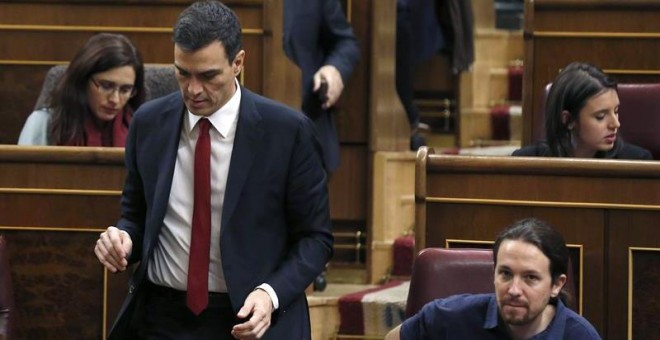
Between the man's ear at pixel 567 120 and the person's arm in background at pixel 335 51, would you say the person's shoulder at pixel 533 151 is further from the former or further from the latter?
the person's arm in background at pixel 335 51

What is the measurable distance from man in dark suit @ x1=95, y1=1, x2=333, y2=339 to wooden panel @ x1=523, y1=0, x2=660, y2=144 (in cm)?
144

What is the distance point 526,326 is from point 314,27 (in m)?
1.70

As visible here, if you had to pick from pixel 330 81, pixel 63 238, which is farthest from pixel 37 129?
pixel 330 81

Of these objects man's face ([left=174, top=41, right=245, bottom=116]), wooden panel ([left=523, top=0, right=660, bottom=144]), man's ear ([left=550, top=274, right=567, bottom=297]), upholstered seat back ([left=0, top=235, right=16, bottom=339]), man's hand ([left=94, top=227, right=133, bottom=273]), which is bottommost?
upholstered seat back ([left=0, top=235, right=16, bottom=339])

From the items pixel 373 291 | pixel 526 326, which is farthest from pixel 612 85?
pixel 526 326

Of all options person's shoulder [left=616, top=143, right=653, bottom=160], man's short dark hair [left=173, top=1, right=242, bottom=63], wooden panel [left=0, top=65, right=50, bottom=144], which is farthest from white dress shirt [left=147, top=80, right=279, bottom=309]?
wooden panel [left=0, top=65, right=50, bottom=144]

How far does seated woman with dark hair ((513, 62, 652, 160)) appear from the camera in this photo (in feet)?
10.4

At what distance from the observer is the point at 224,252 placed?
223 cm

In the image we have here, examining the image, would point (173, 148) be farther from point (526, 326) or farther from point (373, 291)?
point (373, 291)

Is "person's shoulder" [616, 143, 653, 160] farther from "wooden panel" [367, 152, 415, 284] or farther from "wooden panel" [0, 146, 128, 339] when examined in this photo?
"wooden panel" [0, 146, 128, 339]

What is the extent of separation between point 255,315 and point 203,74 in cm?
36

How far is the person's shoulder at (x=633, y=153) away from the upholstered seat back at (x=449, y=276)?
758 millimetres

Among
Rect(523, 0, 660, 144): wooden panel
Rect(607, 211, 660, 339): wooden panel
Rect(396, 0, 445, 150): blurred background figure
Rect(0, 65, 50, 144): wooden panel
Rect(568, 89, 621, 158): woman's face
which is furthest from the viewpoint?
Rect(396, 0, 445, 150): blurred background figure

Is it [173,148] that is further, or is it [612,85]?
[612,85]
